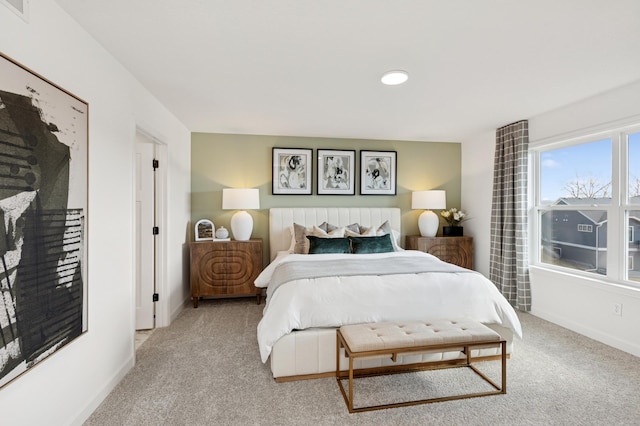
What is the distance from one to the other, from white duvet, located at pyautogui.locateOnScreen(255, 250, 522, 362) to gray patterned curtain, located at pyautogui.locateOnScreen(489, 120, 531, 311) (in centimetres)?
150

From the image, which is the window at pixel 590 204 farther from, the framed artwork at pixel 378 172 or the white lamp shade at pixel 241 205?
the white lamp shade at pixel 241 205

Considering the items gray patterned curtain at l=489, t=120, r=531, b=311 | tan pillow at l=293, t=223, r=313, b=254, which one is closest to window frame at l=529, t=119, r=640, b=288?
gray patterned curtain at l=489, t=120, r=531, b=311

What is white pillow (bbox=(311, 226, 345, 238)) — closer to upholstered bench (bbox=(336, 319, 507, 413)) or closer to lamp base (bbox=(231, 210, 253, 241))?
lamp base (bbox=(231, 210, 253, 241))

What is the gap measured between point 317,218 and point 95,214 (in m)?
2.99

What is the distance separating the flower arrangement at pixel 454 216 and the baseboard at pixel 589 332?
63.8 inches

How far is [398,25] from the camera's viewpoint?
1.87 meters

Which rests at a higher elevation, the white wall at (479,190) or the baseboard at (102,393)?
the white wall at (479,190)

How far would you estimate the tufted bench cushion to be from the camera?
204cm

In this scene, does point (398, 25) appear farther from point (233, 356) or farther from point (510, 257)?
point (510, 257)

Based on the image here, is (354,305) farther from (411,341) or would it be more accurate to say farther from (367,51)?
(367,51)

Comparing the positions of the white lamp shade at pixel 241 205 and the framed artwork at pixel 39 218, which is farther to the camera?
the white lamp shade at pixel 241 205

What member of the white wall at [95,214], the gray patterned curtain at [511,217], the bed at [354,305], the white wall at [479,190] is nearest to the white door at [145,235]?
the white wall at [95,214]

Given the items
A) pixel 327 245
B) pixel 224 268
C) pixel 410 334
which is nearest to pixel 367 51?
pixel 410 334

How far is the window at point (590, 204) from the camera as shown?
296cm
